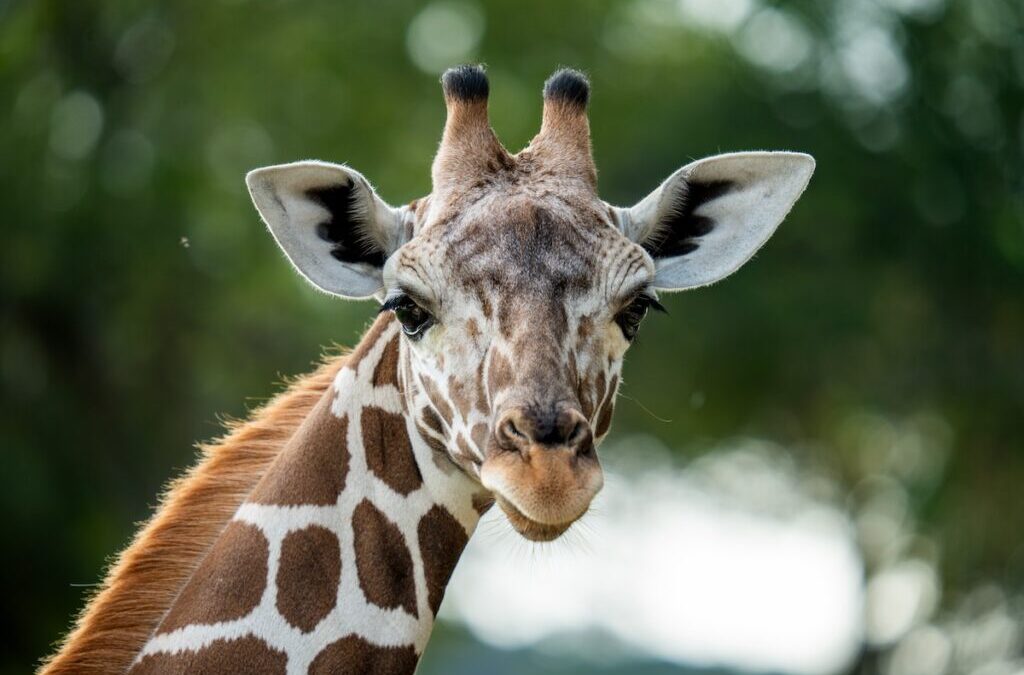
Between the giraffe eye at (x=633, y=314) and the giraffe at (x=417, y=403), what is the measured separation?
2 centimetres

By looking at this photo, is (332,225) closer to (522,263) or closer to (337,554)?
(522,263)

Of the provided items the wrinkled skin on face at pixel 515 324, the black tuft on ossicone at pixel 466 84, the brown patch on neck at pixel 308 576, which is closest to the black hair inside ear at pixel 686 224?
the wrinkled skin on face at pixel 515 324

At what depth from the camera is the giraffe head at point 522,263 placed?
20.0 feet

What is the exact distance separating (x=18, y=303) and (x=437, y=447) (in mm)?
26089

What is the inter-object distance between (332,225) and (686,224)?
1.79m

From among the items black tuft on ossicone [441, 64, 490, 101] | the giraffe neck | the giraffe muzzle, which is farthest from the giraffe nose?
black tuft on ossicone [441, 64, 490, 101]

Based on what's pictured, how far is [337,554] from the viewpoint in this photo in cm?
677

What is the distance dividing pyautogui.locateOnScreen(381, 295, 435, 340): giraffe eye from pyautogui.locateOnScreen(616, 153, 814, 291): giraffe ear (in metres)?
1.21

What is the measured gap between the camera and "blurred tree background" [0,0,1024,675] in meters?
31.6

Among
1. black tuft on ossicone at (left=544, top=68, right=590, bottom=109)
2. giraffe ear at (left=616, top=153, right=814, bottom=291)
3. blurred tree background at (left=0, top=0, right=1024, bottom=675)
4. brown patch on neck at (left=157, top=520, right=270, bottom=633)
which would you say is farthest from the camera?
blurred tree background at (left=0, top=0, right=1024, bottom=675)

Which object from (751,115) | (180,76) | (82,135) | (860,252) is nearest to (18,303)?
(82,135)

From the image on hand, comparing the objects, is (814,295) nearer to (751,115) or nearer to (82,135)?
(751,115)

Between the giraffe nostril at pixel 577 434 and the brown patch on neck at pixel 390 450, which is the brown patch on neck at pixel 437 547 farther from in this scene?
the giraffe nostril at pixel 577 434

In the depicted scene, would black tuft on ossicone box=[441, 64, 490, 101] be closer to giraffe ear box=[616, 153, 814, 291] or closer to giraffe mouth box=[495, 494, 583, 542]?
giraffe ear box=[616, 153, 814, 291]
